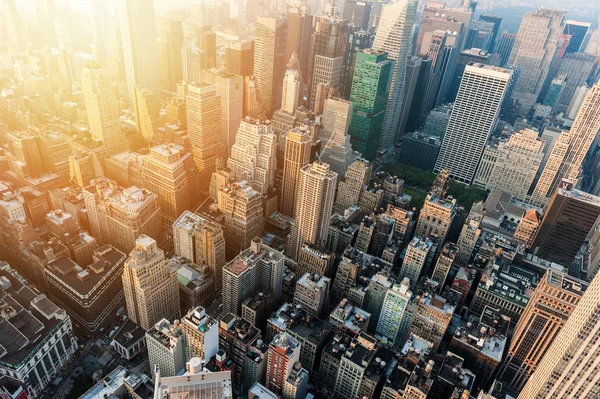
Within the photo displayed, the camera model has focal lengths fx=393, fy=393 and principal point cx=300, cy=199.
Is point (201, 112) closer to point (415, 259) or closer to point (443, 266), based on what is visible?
point (415, 259)

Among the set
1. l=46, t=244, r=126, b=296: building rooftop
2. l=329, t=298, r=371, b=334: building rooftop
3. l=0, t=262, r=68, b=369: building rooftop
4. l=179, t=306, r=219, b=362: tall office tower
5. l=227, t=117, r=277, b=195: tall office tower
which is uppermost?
l=227, t=117, r=277, b=195: tall office tower

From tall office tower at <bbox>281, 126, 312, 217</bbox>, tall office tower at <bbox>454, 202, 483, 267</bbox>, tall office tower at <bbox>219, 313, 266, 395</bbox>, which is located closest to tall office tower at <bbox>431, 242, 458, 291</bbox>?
tall office tower at <bbox>454, 202, 483, 267</bbox>

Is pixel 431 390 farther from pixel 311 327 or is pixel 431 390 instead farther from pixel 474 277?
pixel 474 277

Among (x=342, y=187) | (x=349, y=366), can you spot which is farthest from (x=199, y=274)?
(x=342, y=187)

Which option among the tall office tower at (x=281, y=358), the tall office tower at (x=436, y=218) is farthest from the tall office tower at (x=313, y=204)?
the tall office tower at (x=281, y=358)

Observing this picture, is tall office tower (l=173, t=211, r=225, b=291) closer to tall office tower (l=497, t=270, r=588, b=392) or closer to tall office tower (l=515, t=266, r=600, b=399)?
tall office tower (l=497, t=270, r=588, b=392)
